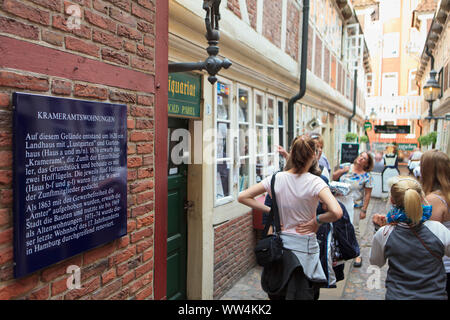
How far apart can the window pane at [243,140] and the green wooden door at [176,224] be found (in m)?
1.41

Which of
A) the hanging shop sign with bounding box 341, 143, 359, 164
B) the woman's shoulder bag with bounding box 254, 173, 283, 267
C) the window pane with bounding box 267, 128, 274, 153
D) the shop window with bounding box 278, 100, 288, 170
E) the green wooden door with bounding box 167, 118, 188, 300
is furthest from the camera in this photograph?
the hanging shop sign with bounding box 341, 143, 359, 164

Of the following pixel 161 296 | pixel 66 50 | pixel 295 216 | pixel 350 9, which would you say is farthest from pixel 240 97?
pixel 350 9

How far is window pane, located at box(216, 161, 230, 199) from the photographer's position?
4.90m

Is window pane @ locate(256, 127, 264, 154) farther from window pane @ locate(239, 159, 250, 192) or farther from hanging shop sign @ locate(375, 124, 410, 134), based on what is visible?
hanging shop sign @ locate(375, 124, 410, 134)

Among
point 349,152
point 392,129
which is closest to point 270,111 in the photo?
point 349,152

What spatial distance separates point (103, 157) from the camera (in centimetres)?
209

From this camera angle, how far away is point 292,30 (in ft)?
25.1

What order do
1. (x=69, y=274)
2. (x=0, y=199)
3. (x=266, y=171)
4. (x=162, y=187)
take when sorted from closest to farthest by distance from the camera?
1. (x=0, y=199)
2. (x=69, y=274)
3. (x=162, y=187)
4. (x=266, y=171)

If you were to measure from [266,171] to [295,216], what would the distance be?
396cm

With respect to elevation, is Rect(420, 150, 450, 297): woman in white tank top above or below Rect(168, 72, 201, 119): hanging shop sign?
below

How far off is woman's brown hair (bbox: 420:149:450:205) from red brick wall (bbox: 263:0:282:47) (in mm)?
3774

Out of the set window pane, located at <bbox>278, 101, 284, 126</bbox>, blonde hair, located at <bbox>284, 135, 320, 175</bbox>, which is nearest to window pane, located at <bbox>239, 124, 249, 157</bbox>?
window pane, located at <bbox>278, 101, 284, 126</bbox>

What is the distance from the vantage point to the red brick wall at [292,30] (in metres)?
7.35

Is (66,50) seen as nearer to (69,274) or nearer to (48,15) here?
(48,15)
